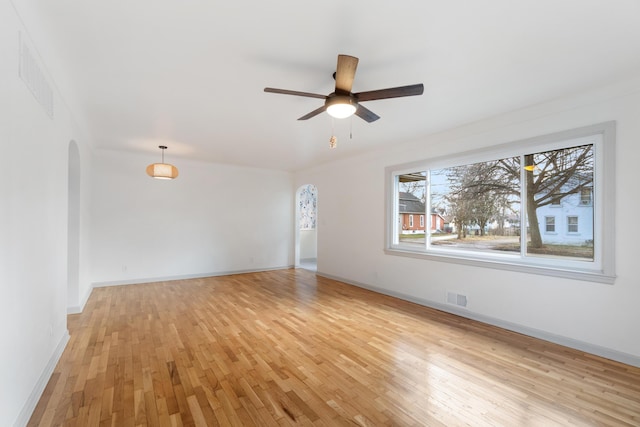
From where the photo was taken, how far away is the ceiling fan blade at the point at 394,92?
7.29 feet

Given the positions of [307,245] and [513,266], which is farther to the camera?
[307,245]

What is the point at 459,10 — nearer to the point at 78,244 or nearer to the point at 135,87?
the point at 135,87

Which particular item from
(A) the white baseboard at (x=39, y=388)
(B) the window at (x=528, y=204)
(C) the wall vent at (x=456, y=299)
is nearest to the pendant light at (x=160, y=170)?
(A) the white baseboard at (x=39, y=388)

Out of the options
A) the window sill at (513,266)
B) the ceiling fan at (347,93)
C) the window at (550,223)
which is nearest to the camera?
the ceiling fan at (347,93)

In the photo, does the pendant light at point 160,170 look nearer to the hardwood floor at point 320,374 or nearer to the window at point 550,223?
the hardwood floor at point 320,374

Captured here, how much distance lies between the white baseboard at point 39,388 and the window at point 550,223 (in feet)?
16.2

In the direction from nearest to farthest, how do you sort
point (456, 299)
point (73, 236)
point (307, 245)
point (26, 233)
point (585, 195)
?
point (26, 233)
point (585, 195)
point (456, 299)
point (73, 236)
point (307, 245)

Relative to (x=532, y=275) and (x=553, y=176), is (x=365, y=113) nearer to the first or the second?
(x=553, y=176)

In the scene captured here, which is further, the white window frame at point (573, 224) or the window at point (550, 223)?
the window at point (550, 223)

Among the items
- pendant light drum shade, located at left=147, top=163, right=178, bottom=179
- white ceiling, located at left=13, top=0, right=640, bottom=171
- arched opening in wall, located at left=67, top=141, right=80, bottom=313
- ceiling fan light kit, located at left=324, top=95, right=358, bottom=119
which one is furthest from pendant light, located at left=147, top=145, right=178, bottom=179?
ceiling fan light kit, located at left=324, top=95, right=358, bottom=119

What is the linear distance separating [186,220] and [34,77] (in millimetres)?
4555

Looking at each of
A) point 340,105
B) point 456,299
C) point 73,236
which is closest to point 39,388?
point 73,236

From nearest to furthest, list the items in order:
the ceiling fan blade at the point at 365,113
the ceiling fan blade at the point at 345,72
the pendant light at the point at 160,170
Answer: the ceiling fan blade at the point at 345,72 < the ceiling fan blade at the point at 365,113 < the pendant light at the point at 160,170

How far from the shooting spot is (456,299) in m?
4.14
